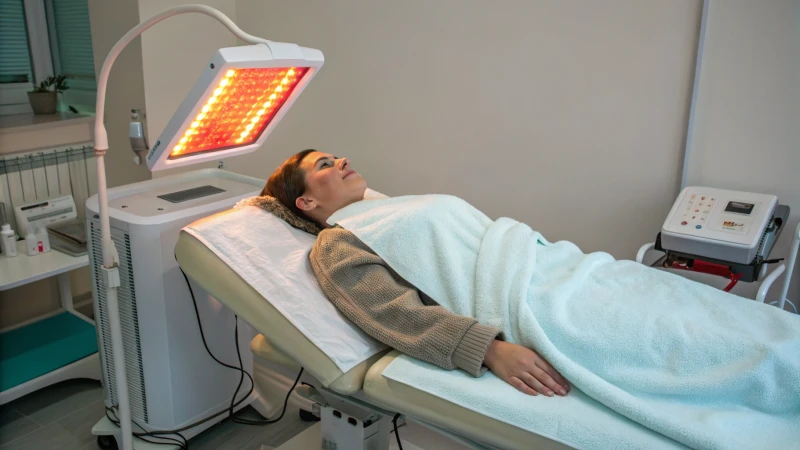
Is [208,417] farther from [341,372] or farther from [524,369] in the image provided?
[524,369]

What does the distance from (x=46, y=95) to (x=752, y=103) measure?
2.50 metres

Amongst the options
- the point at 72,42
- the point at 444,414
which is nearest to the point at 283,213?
the point at 444,414

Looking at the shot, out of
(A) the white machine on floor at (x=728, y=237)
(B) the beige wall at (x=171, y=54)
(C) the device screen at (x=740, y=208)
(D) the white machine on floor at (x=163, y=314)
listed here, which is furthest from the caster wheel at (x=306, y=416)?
(C) the device screen at (x=740, y=208)

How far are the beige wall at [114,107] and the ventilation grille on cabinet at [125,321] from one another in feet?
2.32

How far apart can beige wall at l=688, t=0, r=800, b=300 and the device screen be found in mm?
176

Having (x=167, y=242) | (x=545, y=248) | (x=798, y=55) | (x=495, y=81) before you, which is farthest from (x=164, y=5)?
(x=798, y=55)

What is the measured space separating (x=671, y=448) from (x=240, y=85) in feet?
3.71

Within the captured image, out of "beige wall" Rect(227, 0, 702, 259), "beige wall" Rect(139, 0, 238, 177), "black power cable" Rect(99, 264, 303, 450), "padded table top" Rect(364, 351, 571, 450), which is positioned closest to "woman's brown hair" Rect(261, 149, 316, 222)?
"black power cable" Rect(99, 264, 303, 450)

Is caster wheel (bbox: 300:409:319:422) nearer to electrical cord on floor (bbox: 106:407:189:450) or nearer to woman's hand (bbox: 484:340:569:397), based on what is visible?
electrical cord on floor (bbox: 106:407:189:450)

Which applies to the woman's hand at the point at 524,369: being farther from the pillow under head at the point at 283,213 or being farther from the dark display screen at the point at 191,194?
the dark display screen at the point at 191,194

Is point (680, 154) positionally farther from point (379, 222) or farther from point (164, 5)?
point (164, 5)

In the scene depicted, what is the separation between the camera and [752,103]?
1.74 metres

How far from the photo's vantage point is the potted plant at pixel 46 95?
261 centimetres

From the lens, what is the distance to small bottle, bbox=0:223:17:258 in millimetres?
2262
